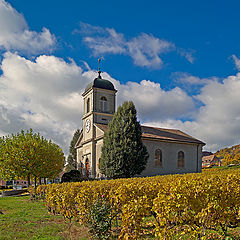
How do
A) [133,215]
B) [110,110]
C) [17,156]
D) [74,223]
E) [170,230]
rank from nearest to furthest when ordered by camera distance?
[170,230], [133,215], [74,223], [17,156], [110,110]

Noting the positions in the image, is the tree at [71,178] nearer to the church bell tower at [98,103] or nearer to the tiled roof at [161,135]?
the tiled roof at [161,135]

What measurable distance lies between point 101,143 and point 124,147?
18.1ft

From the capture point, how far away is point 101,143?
31.5 m

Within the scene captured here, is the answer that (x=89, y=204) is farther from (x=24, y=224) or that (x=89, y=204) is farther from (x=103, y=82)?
(x=103, y=82)

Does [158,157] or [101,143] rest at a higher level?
[101,143]

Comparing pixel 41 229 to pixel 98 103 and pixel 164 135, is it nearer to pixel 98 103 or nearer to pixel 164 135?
pixel 98 103

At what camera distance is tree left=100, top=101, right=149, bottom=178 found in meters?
26.4


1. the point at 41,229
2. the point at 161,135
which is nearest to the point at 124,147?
the point at 161,135

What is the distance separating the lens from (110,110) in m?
34.5

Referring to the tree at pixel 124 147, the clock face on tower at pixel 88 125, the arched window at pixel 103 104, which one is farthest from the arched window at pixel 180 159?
the clock face on tower at pixel 88 125

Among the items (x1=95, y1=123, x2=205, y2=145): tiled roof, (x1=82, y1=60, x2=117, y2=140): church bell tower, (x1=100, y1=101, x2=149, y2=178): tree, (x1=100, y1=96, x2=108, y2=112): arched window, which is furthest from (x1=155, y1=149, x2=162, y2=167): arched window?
(x1=100, y1=96, x2=108, y2=112): arched window

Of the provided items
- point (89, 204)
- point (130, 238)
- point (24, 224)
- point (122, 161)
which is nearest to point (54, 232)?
point (89, 204)

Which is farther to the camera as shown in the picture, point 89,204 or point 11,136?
point 11,136

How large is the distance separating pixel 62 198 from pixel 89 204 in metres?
1.50
